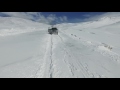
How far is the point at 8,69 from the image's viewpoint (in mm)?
6152
